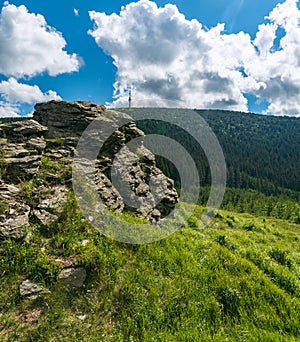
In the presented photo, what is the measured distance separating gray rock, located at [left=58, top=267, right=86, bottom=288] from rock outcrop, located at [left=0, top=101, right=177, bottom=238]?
2.30 metres

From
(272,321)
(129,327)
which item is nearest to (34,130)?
(129,327)

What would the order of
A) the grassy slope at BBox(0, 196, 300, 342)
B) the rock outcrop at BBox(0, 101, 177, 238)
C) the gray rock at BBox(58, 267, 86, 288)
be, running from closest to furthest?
the grassy slope at BBox(0, 196, 300, 342) → the gray rock at BBox(58, 267, 86, 288) → the rock outcrop at BBox(0, 101, 177, 238)

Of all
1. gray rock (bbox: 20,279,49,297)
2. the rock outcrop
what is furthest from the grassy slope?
the rock outcrop

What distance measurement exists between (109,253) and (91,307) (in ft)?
6.00

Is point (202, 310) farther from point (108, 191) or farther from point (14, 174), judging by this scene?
point (14, 174)

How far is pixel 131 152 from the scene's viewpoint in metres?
16.5

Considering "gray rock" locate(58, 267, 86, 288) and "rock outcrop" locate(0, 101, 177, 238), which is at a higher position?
"rock outcrop" locate(0, 101, 177, 238)

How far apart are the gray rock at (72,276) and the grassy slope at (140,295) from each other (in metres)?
0.18

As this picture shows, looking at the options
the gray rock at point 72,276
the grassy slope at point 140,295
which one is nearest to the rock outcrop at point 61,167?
the grassy slope at point 140,295

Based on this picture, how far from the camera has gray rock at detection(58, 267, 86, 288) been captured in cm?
710

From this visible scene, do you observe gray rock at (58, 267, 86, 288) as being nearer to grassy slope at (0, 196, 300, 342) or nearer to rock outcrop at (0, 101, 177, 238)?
grassy slope at (0, 196, 300, 342)

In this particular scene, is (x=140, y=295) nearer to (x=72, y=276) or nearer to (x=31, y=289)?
(x=72, y=276)

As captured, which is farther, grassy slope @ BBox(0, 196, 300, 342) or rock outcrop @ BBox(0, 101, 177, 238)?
rock outcrop @ BBox(0, 101, 177, 238)

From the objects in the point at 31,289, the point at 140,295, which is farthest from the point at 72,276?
the point at 140,295
